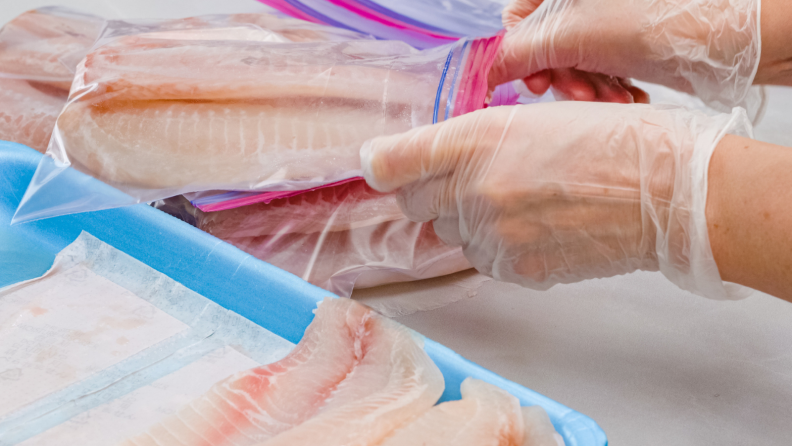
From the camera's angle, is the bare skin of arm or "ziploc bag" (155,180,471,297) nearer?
the bare skin of arm

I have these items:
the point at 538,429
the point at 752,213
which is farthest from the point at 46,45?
the point at 752,213

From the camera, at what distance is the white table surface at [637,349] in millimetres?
979

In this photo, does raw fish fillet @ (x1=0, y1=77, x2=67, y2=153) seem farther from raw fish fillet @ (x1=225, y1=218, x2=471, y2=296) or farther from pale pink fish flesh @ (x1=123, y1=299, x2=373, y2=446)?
pale pink fish flesh @ (x1=123, y1=299, x2=373, y2=446)

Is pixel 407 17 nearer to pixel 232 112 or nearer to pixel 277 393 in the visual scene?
pixel 232 112

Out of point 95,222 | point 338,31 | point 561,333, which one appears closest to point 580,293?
point 561,333

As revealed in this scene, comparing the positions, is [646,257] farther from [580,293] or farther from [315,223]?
[315,223]

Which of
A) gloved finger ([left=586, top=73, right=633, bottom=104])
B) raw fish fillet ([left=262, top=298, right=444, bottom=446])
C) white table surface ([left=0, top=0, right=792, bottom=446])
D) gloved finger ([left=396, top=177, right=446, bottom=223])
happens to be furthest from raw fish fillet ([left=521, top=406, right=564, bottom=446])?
gloved finger ([left=586, top=73, right=633, bottom=104])

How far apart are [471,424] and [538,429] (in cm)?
8

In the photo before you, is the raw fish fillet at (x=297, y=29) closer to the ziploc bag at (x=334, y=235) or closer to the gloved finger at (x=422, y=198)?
the ziploc bag at (x=334, y=235)

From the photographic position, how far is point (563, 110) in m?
0.91

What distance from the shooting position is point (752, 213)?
782mm

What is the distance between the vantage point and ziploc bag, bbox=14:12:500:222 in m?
1.08

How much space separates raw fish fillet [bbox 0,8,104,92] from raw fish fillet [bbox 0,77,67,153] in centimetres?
2

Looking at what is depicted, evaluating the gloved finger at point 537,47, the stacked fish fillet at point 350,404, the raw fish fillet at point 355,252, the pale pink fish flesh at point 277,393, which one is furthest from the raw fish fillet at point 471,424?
the gloved finger at point 537,47
